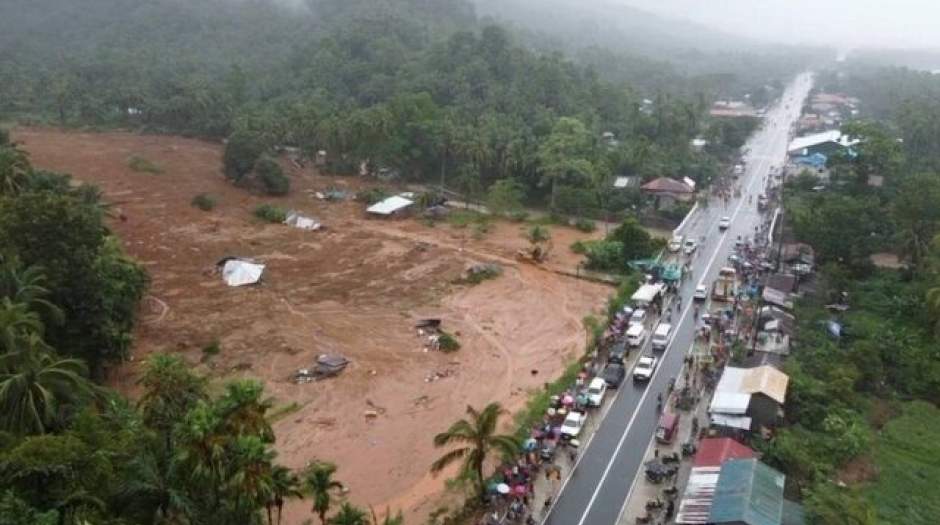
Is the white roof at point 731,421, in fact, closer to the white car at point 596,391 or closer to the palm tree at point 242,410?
A: the white car at point 596,391

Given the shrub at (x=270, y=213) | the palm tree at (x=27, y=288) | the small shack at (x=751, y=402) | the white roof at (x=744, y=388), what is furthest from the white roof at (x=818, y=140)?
the palm tree at (x=27, y=288)

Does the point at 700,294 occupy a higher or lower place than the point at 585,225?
higher

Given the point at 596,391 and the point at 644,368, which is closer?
the point at 596,391

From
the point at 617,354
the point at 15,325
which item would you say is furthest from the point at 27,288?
the point at 617,354

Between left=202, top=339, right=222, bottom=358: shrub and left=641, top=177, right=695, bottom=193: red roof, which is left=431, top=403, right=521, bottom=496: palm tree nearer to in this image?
left=202, top=339, right=222, bottom=358: shrub

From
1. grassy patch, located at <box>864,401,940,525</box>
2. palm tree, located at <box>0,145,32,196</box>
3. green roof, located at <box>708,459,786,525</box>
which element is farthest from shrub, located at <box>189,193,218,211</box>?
grassy patch, located at <box>864,401,940,525</box>

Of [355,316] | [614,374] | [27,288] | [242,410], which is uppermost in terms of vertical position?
[242,410]

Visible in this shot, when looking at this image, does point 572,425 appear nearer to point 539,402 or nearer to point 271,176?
point 539,402
